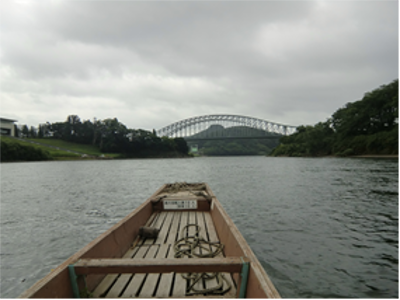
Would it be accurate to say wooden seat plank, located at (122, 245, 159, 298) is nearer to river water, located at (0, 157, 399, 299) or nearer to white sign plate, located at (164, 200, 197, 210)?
river water, located at (0, 157, 399, 299)

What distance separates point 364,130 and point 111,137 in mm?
89954

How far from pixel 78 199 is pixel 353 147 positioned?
68.7 meters

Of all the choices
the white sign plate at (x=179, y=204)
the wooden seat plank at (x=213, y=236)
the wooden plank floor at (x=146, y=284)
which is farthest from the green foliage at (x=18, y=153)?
the wooden plank floor at (x=146, y=284)

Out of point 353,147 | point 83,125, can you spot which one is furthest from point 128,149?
point 353,147

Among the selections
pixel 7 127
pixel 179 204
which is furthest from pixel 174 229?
pixel 7 127

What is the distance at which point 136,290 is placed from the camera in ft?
11.1

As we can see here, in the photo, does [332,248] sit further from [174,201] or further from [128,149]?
[128,149]

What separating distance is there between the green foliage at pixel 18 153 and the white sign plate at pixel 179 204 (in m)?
71.6

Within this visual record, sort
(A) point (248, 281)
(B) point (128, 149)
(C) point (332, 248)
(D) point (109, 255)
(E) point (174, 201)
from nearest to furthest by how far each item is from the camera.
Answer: (A) point (248, 281)
(D) point (109, 255)
(C) point (332, 248)
(E) point (174, 201)
(B) point (128, 149)

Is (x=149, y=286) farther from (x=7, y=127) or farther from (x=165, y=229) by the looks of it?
(x=7, y=127)

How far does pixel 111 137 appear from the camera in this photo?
109250 mm

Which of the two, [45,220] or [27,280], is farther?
[45,220]

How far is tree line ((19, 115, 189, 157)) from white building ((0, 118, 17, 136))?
19.2 m

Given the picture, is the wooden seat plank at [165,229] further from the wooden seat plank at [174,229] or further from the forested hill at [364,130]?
the forested hill at [364,130]
